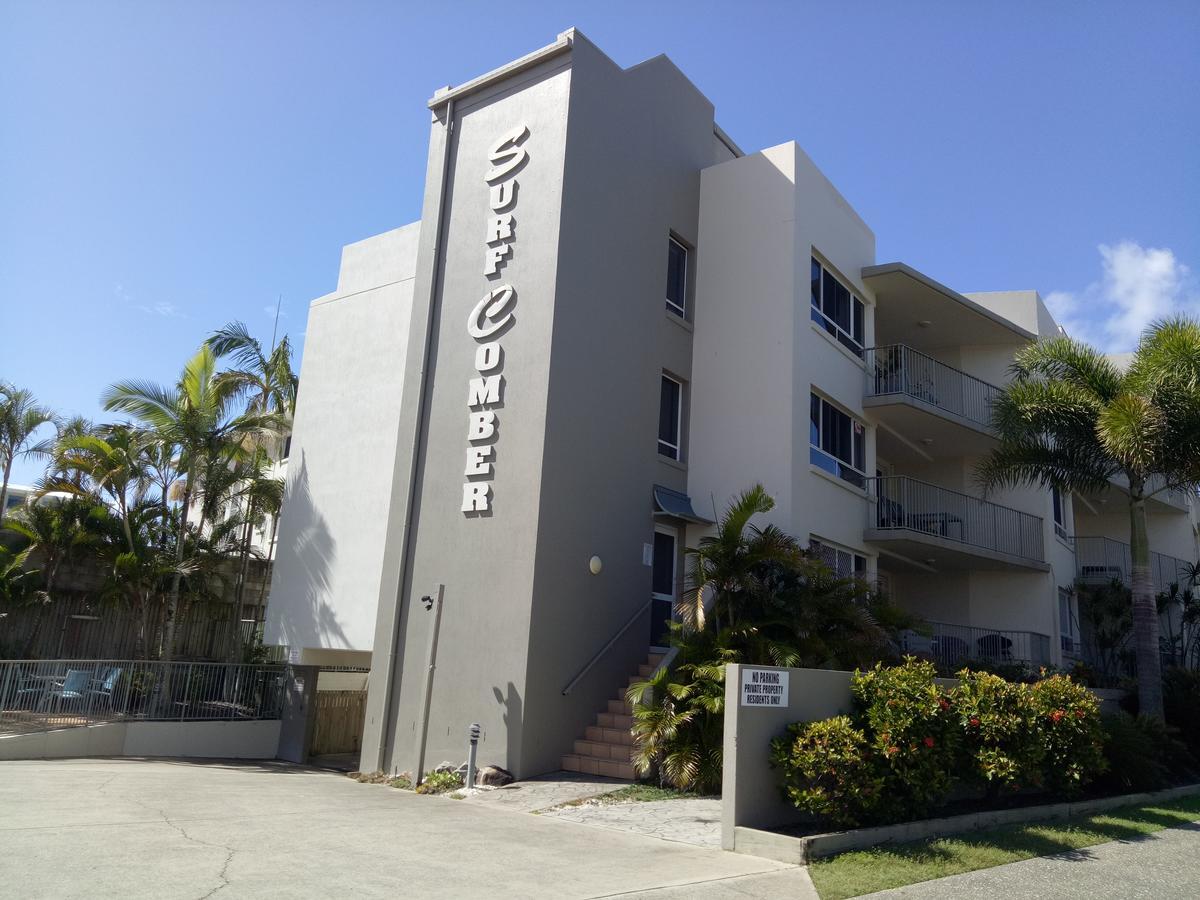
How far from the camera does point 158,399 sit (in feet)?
64.5

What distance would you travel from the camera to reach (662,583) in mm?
16547

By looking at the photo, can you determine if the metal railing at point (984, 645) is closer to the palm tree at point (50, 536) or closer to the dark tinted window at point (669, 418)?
the dark tinted window at point (669, 418)

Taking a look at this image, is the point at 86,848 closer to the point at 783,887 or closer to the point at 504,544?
the point at 783,887

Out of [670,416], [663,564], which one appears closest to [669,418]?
[670,416]

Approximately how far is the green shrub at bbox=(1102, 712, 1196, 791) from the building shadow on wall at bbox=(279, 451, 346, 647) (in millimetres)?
13072

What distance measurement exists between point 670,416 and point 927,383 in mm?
7175

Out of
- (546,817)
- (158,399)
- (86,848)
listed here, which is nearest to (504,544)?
(546,817)

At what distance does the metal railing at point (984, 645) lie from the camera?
65.7 feet

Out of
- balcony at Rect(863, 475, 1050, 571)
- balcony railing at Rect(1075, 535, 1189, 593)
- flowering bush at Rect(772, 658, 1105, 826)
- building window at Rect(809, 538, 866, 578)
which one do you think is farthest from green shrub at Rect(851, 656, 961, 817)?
balcony railing at Rect(1075, 535, 1189, 593)

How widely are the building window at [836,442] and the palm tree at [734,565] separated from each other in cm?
400

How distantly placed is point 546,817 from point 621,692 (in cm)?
400

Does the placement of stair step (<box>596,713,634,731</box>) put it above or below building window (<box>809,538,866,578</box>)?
below

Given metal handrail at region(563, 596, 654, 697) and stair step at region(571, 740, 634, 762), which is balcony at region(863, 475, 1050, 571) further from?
stair step at region(571, 740, 634, 762)

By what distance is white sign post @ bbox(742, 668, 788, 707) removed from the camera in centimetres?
962
